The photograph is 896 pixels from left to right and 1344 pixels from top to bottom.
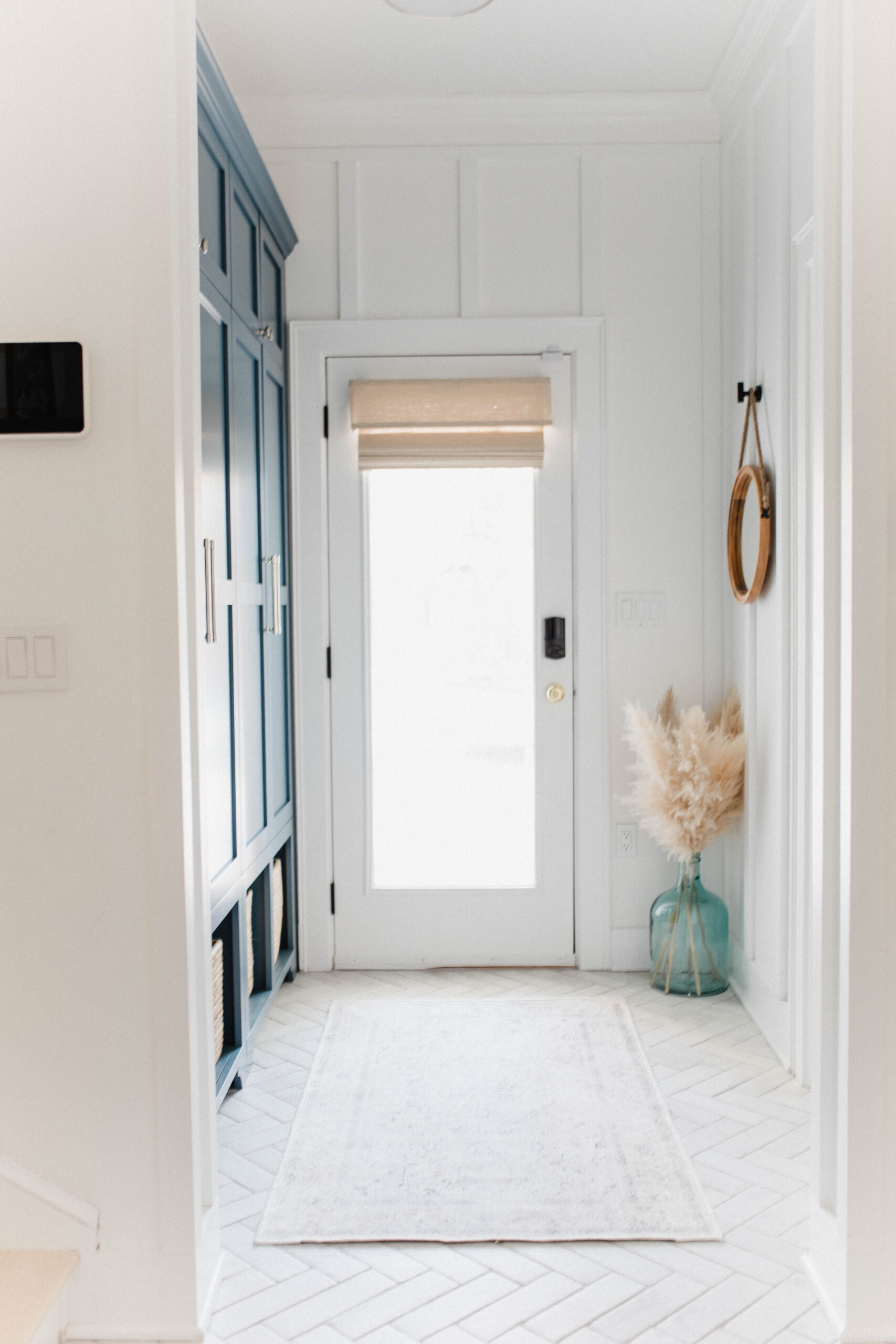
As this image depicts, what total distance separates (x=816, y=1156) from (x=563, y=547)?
82.4 inches

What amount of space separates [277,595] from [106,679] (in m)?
1.59

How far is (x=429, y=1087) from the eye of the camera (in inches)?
105

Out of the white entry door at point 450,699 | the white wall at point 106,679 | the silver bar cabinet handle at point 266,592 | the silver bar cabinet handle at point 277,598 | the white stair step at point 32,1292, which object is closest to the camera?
the white stair step at point 32,1292

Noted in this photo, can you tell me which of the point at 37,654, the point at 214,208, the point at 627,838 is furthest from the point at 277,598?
the point at 37,654

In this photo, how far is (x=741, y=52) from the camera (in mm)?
3037

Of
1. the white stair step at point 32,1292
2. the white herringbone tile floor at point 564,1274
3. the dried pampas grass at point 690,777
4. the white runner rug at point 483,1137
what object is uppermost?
the dried pampas grass at point 690,777

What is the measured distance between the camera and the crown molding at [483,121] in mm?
3412

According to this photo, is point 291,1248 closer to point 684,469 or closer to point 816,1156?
point 816,1156

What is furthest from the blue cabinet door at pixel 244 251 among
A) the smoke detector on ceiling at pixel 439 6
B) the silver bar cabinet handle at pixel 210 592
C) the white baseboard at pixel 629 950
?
the white baseboard at pixel 629 950

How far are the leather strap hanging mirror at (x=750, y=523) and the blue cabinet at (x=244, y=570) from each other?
1.36 m

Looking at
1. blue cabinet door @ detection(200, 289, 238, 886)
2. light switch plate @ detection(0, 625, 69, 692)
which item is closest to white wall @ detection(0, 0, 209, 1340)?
light switch plate @ detection(0, 625, 69, 692)

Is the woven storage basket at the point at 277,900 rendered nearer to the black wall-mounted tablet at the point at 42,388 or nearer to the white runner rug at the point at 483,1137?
the white runner rug at the point at 483,1137

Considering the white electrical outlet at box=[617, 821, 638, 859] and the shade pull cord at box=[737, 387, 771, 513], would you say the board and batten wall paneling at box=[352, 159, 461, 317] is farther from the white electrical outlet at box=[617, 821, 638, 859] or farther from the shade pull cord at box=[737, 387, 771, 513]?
the white electrical outlet at box=[617, 821, 638, 859]

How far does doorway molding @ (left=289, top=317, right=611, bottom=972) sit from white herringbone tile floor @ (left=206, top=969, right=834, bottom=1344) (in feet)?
3.27
